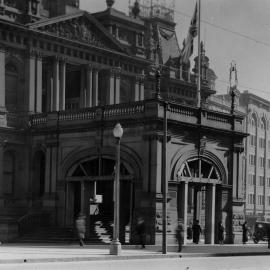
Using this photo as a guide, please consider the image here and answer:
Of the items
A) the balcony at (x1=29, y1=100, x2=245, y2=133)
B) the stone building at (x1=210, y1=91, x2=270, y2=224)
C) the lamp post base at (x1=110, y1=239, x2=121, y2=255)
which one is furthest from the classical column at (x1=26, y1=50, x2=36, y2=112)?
the stone building at (x1=210, y1=91, x2=270, y2=224)

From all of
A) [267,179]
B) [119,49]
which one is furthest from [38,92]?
[267,179]

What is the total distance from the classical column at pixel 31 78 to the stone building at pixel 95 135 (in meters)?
0.07

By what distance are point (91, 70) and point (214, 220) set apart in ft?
52.3

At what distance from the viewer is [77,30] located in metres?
53.5

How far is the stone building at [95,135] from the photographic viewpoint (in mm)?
41562

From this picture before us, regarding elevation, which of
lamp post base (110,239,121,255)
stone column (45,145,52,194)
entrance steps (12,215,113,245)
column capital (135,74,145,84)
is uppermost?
column capital (135,74,145,84)

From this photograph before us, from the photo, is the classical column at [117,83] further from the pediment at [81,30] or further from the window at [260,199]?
the window at [260,199]

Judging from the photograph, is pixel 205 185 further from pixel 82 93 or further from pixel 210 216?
pixel 82 93

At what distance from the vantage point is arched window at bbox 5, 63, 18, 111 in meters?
50.5

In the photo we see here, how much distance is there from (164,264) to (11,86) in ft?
88.3

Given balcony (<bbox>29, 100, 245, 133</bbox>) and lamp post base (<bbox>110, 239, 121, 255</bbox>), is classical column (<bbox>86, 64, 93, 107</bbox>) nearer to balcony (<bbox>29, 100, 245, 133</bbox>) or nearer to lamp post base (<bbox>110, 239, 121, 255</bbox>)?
balcony (<bbox>29, 100, 245, 133</bbox>)

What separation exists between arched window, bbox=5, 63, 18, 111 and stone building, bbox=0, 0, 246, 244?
0.07m

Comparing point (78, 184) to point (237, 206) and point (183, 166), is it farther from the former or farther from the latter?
point (237, 206)

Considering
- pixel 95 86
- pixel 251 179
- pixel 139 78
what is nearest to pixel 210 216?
pixel 95 86
